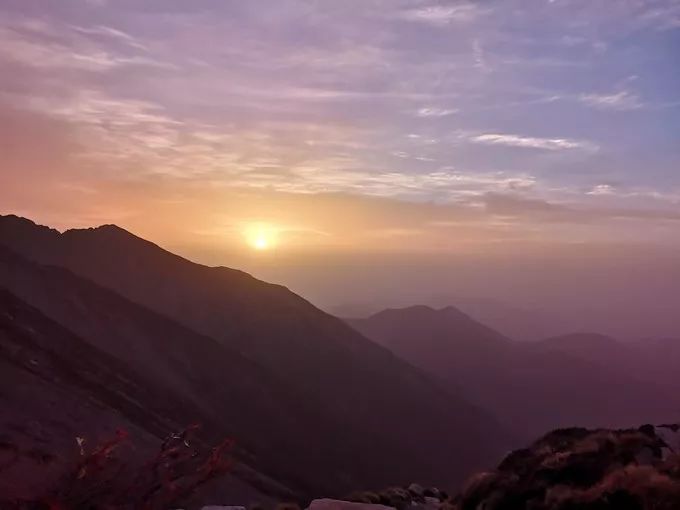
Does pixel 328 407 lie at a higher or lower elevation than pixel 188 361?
lower

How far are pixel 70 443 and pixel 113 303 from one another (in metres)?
46.5

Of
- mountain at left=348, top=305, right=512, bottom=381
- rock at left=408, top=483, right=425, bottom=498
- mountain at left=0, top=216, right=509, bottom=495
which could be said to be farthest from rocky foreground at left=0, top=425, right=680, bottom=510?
mountain at left=348, top=305, right=512, bottom=381

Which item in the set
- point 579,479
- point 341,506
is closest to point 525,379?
point 341,506

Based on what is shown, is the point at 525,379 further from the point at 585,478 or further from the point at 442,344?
the point at 585,478

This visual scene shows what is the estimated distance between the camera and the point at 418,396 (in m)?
99.7

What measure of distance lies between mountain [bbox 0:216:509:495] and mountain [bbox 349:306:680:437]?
30.4 meters

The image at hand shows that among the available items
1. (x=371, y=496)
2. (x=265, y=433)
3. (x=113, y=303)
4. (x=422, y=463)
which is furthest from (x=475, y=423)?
(x=371, y=496)

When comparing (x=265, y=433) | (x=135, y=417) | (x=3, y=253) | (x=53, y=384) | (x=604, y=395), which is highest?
(x=3, y=253)

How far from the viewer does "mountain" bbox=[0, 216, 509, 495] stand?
205 ft

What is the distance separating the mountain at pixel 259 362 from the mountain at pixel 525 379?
30.4m

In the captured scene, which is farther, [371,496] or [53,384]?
[53,384]

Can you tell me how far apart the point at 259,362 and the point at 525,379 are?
301 feet

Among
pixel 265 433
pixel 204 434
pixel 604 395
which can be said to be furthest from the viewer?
pixel 604 395

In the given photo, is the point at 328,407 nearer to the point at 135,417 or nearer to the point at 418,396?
the point at 418,396
